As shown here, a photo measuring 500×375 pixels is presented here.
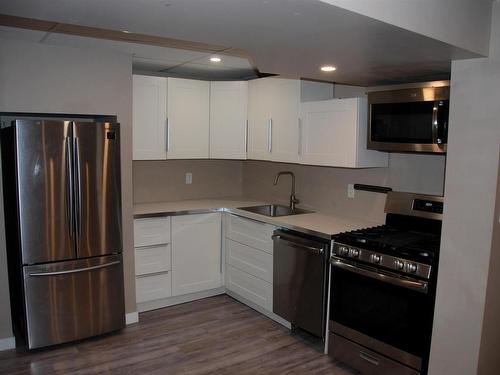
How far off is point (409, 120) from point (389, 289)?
1.14m

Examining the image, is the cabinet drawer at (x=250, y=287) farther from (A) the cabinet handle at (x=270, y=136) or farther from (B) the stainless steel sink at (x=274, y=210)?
(A) the cabinet handle at (x=270, y=136)

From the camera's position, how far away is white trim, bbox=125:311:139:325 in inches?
146

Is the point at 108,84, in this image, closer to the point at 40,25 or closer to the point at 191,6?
the point at 40,25

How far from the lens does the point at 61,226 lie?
311 centimetres

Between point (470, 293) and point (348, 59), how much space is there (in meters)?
1.48

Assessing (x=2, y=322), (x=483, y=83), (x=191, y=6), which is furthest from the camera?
(x=2, y=322)

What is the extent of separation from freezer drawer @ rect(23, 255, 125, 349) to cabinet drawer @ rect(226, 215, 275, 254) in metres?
1.13

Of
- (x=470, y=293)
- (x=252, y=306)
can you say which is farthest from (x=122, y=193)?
(x=470, y=293)

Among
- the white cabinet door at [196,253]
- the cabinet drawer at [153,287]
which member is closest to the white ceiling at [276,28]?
the white cabinet door at [196,253]

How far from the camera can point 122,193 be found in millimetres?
3590

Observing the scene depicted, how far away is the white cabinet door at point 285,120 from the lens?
382 centimetres

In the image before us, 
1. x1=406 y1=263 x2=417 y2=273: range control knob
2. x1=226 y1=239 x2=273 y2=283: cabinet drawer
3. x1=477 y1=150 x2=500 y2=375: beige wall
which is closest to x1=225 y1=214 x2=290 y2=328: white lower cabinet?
x1=226 y1=239 x2=273 y2=283: cabinet drawer

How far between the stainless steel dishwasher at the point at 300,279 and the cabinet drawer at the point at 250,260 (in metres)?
0.12

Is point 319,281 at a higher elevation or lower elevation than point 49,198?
lower
